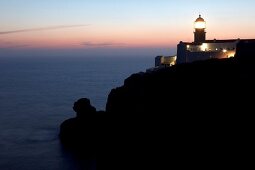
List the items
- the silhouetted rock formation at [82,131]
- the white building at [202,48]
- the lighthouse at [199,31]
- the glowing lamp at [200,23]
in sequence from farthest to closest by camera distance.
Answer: the glowing lamp at [200,23] → the lighthouse at [199,31] → the silhouetted rock formation at [82,131] → the white building at [202,48]

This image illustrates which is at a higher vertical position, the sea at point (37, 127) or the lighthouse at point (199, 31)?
the lighthouse at point (199, 31)

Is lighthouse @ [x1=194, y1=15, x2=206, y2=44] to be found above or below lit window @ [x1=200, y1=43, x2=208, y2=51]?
above

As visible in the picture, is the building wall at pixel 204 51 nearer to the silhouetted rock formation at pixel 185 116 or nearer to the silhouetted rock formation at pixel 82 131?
the silhouetted rock formation at pixel 185 116

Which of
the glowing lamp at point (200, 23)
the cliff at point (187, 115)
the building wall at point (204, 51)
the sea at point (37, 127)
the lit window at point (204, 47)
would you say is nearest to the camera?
the cliff at point (187, 115)

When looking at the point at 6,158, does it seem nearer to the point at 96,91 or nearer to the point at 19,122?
the point at 19,122

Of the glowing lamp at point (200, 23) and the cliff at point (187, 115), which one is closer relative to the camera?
→ the cliff at point (187, 115)

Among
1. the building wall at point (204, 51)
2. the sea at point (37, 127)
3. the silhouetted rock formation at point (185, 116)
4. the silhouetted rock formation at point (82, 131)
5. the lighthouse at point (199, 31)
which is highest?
the lighthouse at point (199, 31)

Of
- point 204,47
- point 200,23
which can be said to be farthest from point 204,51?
point 200,23

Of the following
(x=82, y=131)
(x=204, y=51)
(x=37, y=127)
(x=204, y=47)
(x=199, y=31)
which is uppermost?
(x=199, y=31)

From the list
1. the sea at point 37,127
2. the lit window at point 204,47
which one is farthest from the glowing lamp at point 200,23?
the sea at point 37,127

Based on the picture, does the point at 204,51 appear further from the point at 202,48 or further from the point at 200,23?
the point at 200,23

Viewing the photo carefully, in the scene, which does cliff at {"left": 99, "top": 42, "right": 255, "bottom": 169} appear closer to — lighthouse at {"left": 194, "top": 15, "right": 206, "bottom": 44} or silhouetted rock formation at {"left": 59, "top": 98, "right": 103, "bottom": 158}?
silhouetted rock formation at {"left": 59, "top": 98, "right": 103, "bottom": 158}

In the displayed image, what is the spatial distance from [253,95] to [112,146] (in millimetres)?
10947

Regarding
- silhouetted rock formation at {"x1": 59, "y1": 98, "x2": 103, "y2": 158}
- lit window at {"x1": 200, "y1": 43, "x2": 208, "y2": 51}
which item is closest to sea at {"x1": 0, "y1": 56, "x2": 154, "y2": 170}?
silhouetted rock formation at {"x1": 59, "y1": 98, "x2": 103, "y2": 158}
